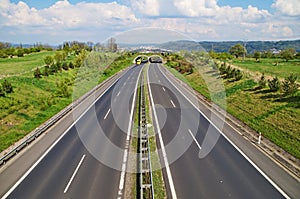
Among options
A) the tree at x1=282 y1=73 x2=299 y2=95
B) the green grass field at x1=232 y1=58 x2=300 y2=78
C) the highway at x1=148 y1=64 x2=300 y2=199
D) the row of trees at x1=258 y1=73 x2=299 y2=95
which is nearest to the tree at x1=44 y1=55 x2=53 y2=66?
the highway at x1=148 y1=64 x2=300 y2=199

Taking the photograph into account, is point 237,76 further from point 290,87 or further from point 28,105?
point 28,105

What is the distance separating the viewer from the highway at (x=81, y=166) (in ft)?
42.1

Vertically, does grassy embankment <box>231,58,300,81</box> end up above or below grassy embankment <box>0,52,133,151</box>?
above

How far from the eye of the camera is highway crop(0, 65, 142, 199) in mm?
12844

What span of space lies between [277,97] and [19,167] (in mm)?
26841

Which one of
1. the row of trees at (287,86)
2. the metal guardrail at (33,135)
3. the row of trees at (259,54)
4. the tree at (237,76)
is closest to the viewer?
the metal guardrail at (33,135)

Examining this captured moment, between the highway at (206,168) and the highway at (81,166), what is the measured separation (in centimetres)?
292

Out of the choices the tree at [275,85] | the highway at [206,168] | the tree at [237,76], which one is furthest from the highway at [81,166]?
the tree at [237,76]

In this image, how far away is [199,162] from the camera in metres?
16.2

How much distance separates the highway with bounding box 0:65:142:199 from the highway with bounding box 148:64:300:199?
2920 mm

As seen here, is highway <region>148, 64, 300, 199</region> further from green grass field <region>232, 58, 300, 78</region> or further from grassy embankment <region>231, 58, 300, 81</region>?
green grass field <region>232, 58, 300, 78</region>

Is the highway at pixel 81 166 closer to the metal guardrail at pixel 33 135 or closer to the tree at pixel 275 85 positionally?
the metal guardrail at pixel 33 135

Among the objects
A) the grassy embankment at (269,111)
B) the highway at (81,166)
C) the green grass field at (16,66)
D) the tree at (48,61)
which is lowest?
the highway at (81,166)

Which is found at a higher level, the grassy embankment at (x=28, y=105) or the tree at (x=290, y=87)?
the tree at (x=290, y=87)
